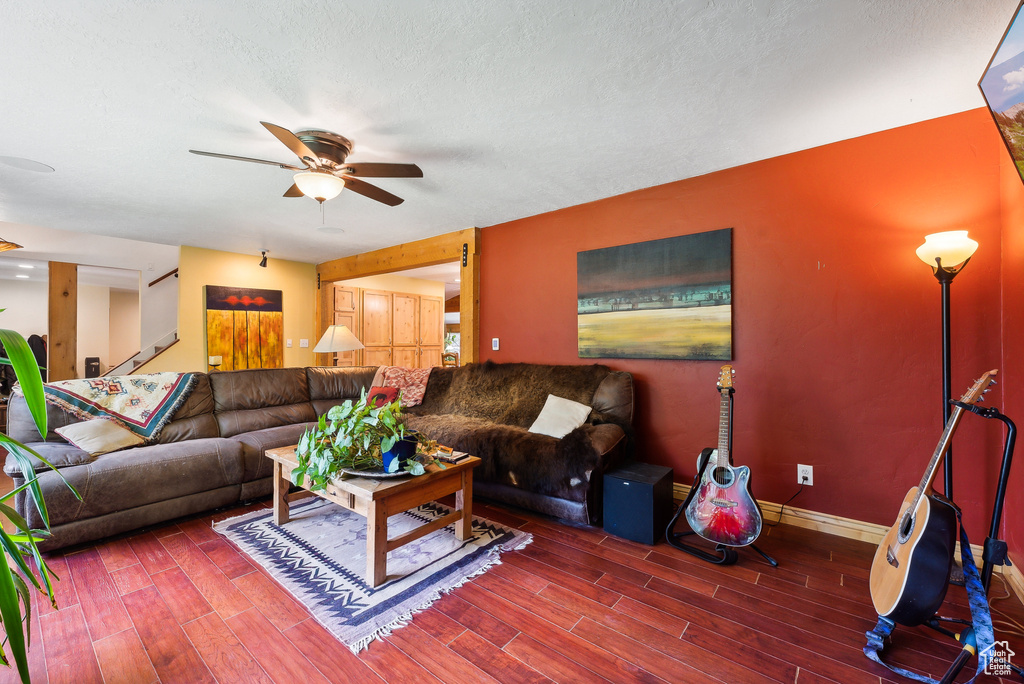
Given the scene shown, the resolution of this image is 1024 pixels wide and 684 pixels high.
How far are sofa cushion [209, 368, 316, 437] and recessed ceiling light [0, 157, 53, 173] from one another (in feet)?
5.75

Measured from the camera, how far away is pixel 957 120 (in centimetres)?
219

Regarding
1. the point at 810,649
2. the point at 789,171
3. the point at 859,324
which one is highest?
the point at 789,171

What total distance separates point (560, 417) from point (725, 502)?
1208 millimetres

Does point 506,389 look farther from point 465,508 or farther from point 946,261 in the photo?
point 946,261

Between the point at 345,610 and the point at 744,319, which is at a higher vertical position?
the point at 744,319

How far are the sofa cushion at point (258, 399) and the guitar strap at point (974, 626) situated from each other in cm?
393

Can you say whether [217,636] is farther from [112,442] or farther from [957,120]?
[957,120]

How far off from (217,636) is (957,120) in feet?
13.6

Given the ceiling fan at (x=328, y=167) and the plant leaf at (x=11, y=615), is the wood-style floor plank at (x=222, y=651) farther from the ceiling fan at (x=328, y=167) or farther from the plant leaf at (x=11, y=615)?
the ceiling fan at (x=328, y=167)

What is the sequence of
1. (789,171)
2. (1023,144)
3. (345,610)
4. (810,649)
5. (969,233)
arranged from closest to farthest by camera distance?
(1023,144) < (810,649) < (345,610) < (969,233) < (789,171)

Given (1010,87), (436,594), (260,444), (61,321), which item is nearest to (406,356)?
(260,444)

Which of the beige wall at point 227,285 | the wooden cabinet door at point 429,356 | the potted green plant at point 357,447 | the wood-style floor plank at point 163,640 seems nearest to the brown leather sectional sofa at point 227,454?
the wood-style floor plank at point 163,640

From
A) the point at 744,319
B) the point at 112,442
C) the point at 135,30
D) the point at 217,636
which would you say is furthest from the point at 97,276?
the point at 744,319

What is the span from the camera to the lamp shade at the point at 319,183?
2.36 m
